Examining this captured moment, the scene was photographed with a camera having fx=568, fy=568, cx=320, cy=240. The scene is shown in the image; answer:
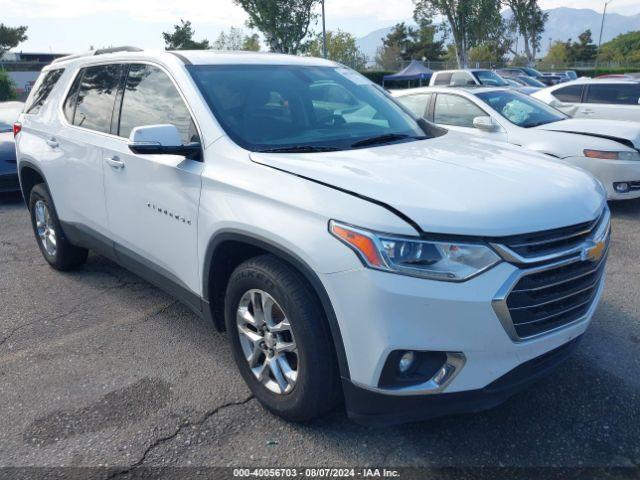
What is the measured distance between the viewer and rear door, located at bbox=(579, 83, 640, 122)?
9.68 meters

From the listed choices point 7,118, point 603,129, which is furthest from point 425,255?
point 7,118

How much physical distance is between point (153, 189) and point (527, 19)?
194 feet

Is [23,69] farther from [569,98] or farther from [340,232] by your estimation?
[340,232]

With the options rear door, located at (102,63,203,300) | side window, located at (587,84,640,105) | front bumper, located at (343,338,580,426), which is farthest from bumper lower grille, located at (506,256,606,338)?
side window, located at (587,84,640,105)

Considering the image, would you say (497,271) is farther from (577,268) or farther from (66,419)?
(66,419)

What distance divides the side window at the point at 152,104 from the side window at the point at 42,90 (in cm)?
147

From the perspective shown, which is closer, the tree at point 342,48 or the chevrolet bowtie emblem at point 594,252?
the chevrolet bowtie emblem at point 594,252

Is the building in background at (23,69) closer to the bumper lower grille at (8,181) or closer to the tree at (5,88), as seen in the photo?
the tree at (5,88)

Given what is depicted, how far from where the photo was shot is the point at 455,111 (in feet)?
25.3

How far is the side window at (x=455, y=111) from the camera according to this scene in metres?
7.57

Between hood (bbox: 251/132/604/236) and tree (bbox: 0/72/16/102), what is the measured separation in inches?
1097

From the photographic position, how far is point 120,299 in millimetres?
4570

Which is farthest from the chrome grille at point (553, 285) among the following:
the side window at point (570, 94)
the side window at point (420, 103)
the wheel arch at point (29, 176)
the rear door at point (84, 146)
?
the side window at point (570, 94)

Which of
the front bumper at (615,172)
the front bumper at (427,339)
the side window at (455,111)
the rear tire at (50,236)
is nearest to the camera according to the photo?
the front bumper at (427,339)
